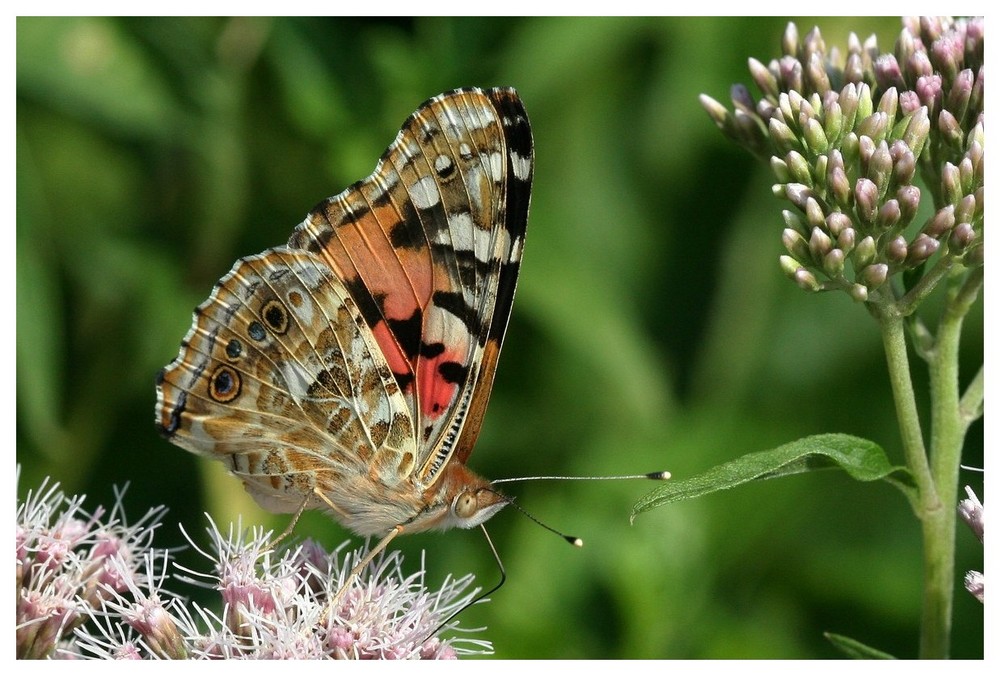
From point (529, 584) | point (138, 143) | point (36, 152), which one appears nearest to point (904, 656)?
point (529, 584)

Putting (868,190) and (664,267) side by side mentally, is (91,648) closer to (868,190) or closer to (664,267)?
(868,190)

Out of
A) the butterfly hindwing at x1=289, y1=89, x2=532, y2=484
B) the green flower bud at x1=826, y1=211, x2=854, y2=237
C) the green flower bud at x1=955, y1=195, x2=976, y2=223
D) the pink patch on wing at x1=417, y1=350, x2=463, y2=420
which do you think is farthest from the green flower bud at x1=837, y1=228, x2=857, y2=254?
the pink patch on wing at x1=417, y1=350, x2=463, y2=420

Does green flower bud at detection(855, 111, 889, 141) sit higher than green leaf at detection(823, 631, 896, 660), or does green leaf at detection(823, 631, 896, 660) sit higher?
green flower bud at detection(855, 111, 889, 141)

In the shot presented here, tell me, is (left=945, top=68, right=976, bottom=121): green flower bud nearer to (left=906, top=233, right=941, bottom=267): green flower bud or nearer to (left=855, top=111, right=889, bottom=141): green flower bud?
(left=855, top=111, right=889, bottom=141): green flower bud

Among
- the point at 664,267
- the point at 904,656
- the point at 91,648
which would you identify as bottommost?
the point at 904,656

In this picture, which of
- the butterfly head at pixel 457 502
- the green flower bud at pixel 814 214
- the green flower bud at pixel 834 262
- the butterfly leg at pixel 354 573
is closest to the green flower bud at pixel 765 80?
the green flower bud at pixel 814 214
